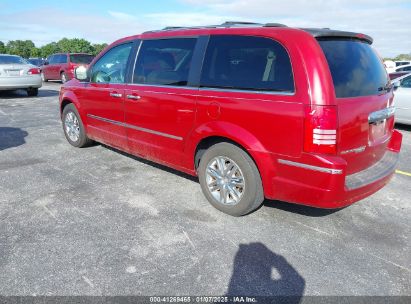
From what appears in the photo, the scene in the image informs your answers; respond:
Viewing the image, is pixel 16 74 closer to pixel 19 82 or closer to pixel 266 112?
pixel 19 82

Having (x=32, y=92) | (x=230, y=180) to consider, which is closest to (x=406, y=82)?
(x=230, y=180)

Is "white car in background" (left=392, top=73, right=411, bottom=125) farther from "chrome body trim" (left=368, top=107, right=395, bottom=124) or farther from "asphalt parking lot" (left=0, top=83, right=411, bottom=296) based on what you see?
"chrome body trim" (left=368, top=107, right=395, bottom=124)

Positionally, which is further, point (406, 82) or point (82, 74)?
point (406, 82)

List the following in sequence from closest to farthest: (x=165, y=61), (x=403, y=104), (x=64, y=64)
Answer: (x=165, y=61) < (x=403, y=104) < (x=64, y=64)

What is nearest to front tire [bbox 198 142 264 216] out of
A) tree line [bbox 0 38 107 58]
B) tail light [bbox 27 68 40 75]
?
tail light [bbox 27 68 40 75]

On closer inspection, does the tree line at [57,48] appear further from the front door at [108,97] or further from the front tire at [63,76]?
the front door at [108,97]

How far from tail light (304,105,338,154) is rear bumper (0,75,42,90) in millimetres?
12284

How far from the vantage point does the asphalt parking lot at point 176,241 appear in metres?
2.62

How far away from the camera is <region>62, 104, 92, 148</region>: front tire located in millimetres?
5866

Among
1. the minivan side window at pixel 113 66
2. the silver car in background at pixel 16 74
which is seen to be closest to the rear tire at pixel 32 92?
the silver car in background at pixel 16 74

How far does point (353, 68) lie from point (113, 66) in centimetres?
329

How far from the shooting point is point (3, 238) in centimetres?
316

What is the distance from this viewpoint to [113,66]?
505 cm

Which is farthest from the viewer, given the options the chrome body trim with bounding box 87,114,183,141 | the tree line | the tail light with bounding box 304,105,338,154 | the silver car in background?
the tree line
